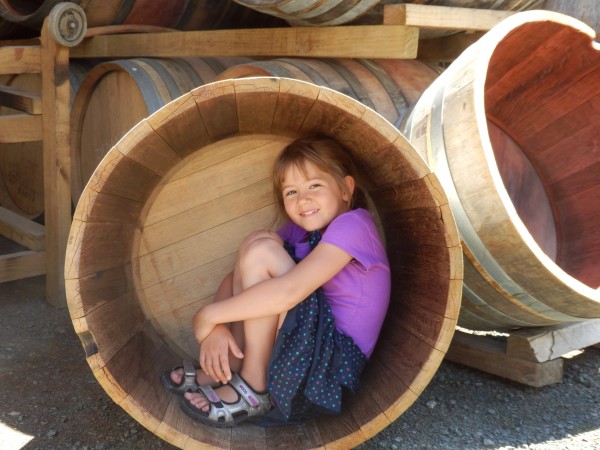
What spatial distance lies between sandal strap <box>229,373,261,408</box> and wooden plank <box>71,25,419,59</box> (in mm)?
1586

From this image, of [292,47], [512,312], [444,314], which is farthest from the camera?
[292,47]

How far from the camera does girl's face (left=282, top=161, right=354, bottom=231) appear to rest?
243 cm

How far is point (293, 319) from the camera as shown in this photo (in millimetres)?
2195

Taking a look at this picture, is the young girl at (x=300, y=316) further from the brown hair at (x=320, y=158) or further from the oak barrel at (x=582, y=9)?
the oak barrel at (x=582, y=9)

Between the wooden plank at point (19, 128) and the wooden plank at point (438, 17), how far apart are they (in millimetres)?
1799

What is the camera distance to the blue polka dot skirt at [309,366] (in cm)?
215

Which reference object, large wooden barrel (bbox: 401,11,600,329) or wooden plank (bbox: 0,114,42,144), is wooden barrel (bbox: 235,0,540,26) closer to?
large wooden barrel (bbox: 401,11,600,329)

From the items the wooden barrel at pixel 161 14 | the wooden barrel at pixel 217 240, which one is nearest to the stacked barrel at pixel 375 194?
the wooden barrel at pixel 217 240

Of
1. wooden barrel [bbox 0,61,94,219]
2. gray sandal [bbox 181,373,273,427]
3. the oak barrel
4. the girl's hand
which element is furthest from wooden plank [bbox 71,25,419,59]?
the oak barrel

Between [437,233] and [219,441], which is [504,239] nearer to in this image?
[437,233]

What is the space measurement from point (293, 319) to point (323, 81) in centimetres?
131

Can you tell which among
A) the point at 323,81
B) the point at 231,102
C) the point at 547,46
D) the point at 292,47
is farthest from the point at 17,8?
the point at 547,46

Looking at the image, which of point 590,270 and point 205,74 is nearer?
point 590,270

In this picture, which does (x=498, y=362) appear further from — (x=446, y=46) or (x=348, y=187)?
(x=446, y=46)
